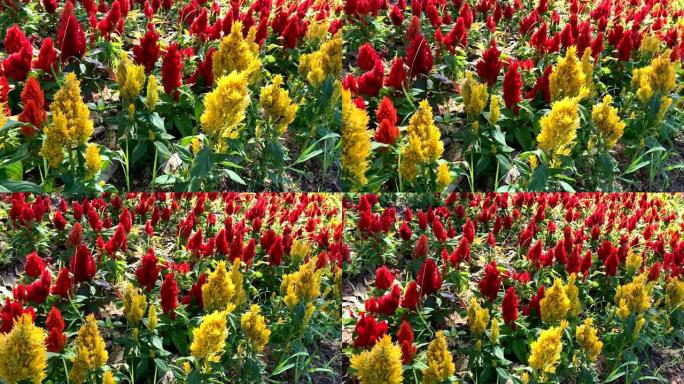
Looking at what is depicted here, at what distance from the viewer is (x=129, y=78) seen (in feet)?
7.73

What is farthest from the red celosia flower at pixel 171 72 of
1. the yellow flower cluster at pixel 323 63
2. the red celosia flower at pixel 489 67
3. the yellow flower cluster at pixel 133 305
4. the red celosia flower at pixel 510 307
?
the red celosia flower at pixel 510 307

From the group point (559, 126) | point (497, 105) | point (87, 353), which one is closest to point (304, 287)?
point (87, 353)

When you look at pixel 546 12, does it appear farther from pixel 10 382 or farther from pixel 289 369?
pixel 10 382

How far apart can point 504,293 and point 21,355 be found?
1851 millimetres

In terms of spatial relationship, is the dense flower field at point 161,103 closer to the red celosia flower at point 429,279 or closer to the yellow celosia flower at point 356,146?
the yellow celosia flower at point 356,146

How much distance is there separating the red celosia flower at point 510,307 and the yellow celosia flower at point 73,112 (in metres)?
1.70

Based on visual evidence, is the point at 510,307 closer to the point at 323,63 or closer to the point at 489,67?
the point at 489,67

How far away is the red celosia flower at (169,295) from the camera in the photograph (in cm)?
249

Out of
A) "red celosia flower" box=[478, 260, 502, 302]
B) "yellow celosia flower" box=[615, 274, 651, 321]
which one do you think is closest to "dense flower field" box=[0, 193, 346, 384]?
"red celosia flower" box=[478, 260, 502, 302]

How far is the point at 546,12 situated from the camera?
12.0 ft

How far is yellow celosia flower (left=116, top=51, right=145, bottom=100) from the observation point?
2357 millimetres

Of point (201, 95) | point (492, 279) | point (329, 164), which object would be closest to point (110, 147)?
point (201, 95)

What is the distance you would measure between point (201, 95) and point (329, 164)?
21.9 inches

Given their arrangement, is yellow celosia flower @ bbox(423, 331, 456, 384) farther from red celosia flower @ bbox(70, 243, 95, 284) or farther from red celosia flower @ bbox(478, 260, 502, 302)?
red celosia flower @ bbox(70, 243, 95, 284)
